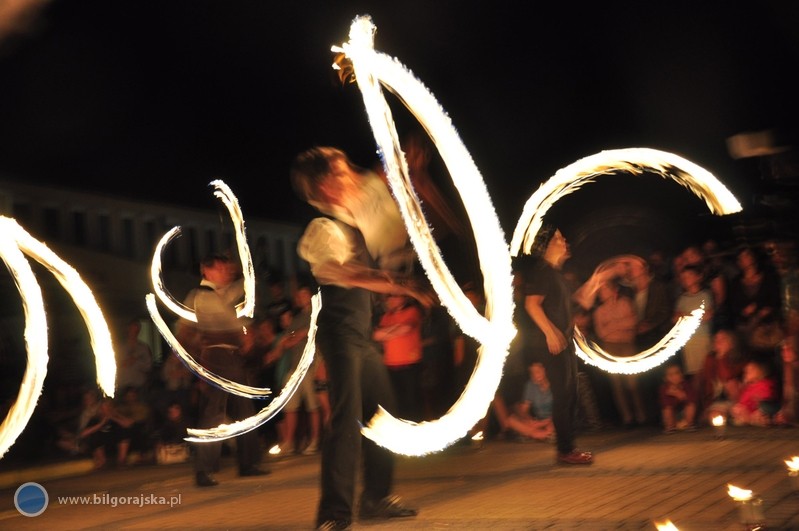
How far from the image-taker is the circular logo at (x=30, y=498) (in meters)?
6.69

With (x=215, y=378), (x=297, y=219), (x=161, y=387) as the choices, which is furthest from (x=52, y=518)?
(x=297, y=219)

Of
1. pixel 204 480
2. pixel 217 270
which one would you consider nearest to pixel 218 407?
pixel 204 480

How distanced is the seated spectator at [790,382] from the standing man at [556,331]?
2458 millimetres

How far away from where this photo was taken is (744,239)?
7.18 meters

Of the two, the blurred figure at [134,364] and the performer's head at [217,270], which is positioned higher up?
the performer's head at [217,270]

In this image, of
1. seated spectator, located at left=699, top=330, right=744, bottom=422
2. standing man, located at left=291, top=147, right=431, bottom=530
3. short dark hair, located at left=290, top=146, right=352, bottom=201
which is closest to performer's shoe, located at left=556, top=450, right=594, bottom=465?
standing man, located at left=291, top=147, right=431, bottom=530

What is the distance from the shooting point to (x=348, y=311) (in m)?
6.24

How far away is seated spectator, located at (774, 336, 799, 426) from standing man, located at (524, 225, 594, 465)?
2458mm

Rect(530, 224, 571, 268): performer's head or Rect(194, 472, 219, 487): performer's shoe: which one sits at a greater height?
Rect(530, 224, 571, 268): performer's head

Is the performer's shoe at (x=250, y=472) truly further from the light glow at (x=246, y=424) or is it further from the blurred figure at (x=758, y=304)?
the blurred figure at (x=758, y=304)

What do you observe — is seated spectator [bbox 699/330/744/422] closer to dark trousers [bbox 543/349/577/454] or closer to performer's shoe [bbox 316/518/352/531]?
Result: dark trousers [bbox 543/349/577/454]

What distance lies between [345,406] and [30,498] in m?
2.21

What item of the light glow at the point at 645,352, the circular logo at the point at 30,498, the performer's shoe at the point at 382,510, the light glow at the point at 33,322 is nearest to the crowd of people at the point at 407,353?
the performer's shoe at the point at 382,510

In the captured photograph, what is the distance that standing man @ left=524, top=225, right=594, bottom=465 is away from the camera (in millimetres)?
8680
